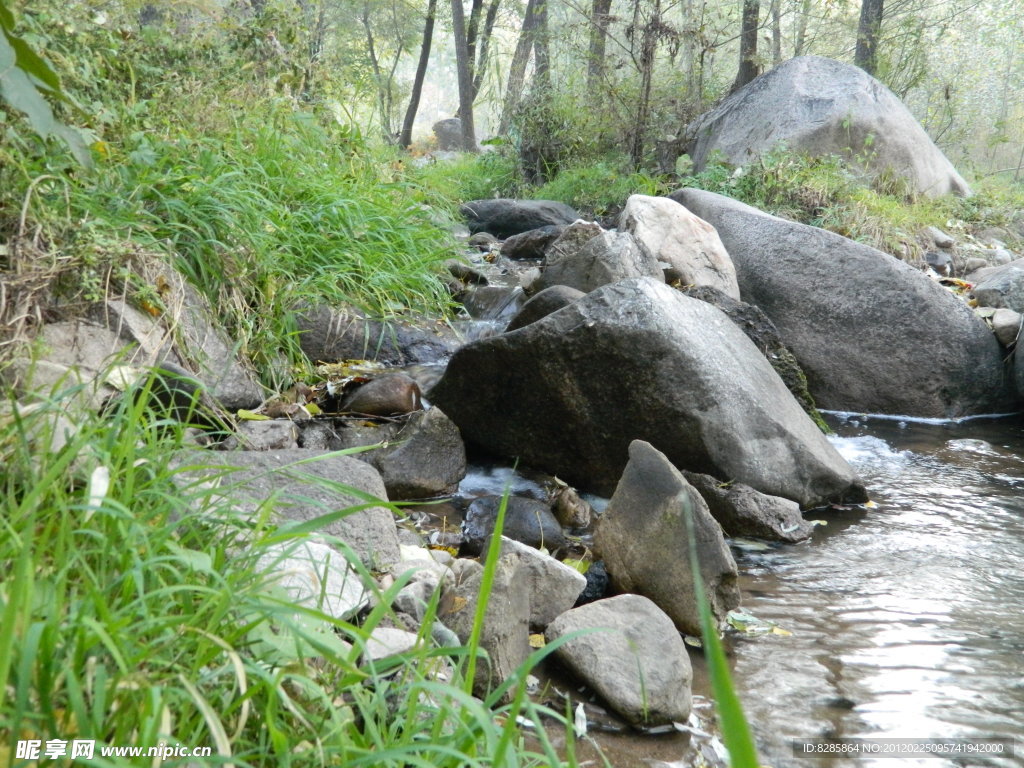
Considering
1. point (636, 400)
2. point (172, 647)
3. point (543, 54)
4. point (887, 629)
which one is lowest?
point (887, 629)

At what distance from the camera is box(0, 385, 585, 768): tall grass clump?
1252 millimetres

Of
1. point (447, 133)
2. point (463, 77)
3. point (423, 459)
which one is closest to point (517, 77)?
point (463, 77)

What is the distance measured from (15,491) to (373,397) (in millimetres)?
2868

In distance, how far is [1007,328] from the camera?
20.9 feet

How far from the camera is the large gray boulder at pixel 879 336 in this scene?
20.1ft

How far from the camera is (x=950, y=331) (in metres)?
6.16

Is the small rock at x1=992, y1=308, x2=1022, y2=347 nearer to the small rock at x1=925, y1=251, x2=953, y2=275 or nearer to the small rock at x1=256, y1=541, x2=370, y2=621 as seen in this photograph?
the small rock at x1=925, y1=251, x2=953, y2=275

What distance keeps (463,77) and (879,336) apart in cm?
1375

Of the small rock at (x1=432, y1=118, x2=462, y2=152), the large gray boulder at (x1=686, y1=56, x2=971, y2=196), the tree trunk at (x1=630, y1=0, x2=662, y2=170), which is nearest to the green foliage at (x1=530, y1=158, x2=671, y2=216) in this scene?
the tree trunk at (x1=630, y1=0, x2=662, y2=170)

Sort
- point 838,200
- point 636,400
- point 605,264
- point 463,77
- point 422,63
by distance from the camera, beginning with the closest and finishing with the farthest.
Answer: point 636,400
point 605,264
point 838,200
point 463,77
point 422,63

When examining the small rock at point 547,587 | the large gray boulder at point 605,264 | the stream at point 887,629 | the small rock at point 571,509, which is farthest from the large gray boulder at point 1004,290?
the small rock at point 547,587

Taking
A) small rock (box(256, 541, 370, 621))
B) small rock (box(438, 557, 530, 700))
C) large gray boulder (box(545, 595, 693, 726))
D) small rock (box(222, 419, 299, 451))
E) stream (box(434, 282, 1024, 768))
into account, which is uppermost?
small rock (box(222, 419, 299, 451))

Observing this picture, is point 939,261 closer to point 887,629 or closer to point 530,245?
point 530,245

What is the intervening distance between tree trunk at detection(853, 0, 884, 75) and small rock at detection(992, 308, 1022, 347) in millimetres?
7490
